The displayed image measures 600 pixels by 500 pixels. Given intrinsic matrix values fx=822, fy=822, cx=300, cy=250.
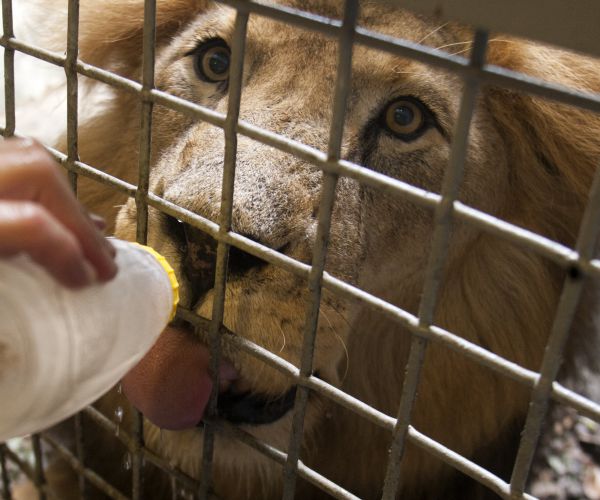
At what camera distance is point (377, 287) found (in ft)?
5.11

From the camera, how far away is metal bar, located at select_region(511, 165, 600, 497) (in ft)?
2.44

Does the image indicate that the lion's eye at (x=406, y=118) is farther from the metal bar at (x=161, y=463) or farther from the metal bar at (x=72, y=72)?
the metal bar at (x=161, y=463)

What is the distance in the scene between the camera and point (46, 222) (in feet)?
2.53

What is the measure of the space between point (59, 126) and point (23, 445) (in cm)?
102

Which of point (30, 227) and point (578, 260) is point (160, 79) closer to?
point (30, 227)

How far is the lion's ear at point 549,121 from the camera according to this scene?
4.99ft

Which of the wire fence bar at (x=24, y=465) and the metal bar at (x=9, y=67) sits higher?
the metal bar at (x=9, y=67)

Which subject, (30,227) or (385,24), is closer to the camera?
(30,227)

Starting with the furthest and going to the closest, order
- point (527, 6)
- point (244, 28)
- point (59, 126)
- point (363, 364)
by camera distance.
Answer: point (59, 126)
point (363, 364)
point (244, 28)
point (527, 6)

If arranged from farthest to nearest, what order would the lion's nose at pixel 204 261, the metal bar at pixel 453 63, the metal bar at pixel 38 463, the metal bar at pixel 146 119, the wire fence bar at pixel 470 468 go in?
1. the metal bar at pixel 38 463
2. the lion's nose at pixel 204 261
3. the metal bar at pixel 146 119
4. the wire fence bar at pixel 470 468
5. the metal bar at pixel 453 63

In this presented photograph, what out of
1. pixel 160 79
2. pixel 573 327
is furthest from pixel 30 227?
A: pixel 573 327

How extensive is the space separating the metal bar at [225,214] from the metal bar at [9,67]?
1.32 feet

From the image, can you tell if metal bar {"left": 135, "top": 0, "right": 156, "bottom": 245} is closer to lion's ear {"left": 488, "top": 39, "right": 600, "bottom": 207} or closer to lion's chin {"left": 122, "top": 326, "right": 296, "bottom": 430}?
lion's chin {"left": 122, "top": 326, "right": 296, "bottom": 430}

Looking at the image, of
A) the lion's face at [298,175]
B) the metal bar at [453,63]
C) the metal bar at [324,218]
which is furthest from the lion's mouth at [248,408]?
the metal bar at [453,63]
